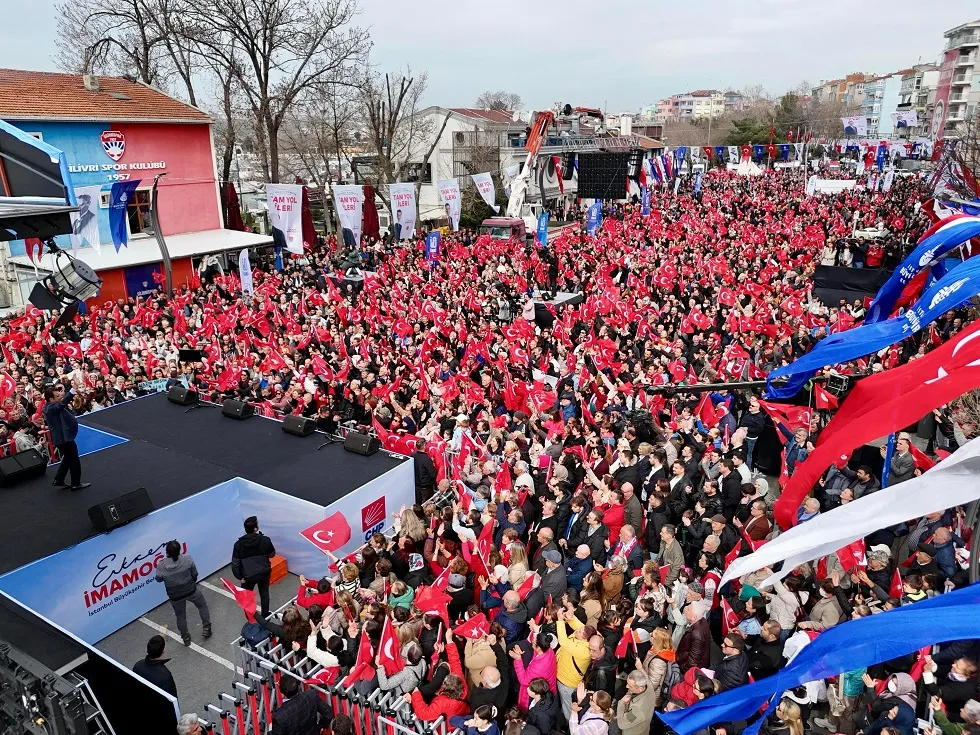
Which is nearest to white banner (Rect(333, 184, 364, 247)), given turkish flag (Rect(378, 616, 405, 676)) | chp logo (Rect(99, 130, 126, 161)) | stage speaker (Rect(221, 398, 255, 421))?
chp logo (Rect(99, 130, 126, 161))

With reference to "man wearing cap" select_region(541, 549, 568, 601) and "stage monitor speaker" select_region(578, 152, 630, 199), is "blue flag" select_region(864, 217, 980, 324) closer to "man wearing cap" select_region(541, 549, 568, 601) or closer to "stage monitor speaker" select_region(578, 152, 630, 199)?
"man wearing cap" select_region(541, 549, 568, 601)

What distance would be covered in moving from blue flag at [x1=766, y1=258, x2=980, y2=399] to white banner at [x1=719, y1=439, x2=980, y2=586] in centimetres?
385

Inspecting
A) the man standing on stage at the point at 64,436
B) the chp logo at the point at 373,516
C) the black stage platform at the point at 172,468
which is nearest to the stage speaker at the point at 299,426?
the black stage platform at the point at 172,468

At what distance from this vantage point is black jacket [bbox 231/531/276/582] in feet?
26.2

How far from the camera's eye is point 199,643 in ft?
27.0

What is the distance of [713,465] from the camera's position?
8.73m

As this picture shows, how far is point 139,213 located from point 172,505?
71.8ft

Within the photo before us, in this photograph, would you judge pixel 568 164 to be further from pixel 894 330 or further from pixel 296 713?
pixel 296 713

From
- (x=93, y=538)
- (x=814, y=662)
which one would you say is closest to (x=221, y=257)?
(x=93, y=538)

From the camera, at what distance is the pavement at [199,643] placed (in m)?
7.52

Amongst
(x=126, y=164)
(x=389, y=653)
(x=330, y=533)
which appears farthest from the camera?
(x=126, y=164)

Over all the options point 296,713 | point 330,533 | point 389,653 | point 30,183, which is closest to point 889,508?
point 389,653

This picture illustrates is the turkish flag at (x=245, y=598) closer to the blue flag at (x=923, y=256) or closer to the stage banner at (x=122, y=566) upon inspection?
the stage banner at (x=122, y=566)

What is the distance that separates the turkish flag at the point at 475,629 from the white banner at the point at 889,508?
248 centimetres
